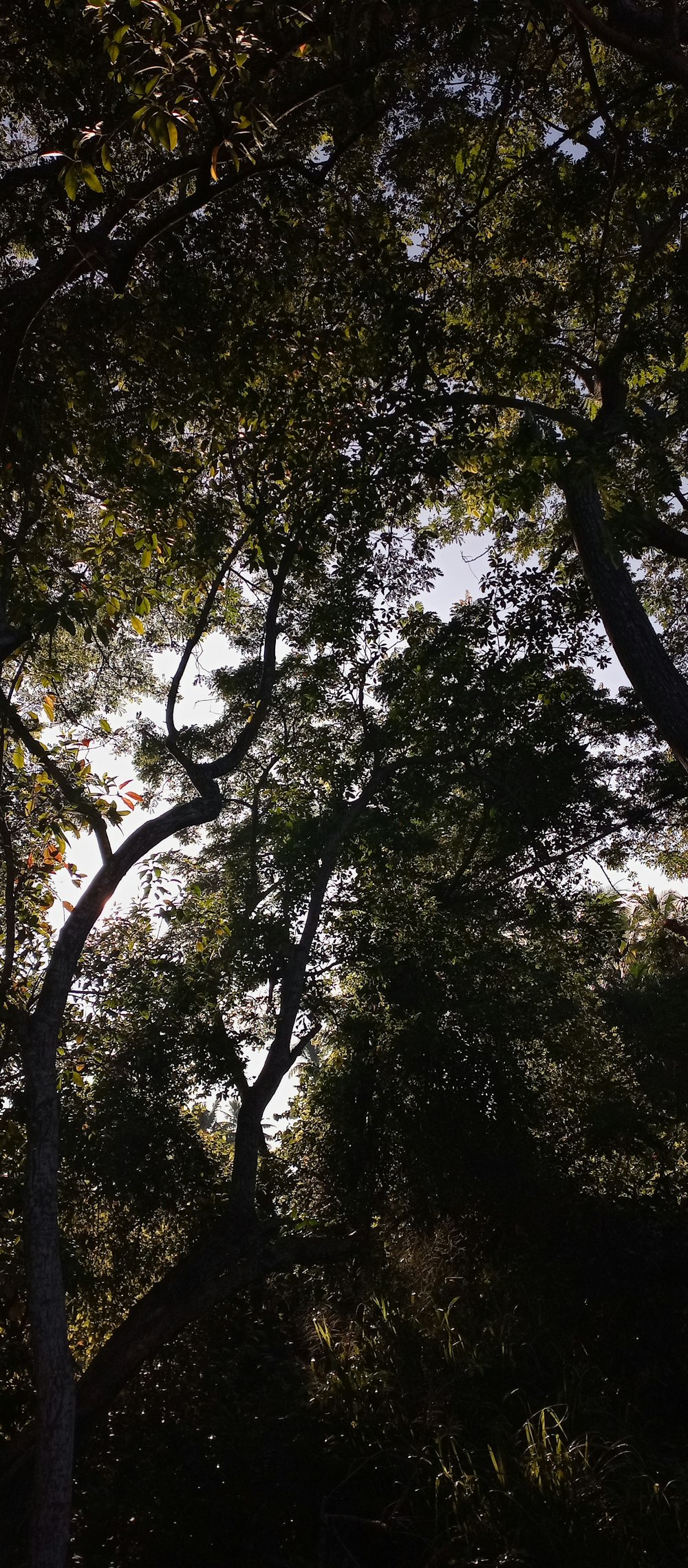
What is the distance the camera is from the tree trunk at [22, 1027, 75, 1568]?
527cm

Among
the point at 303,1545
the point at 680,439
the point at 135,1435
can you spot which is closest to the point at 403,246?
the point at 680,439

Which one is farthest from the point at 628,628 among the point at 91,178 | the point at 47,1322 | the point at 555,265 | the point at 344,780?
the point at 47,1322

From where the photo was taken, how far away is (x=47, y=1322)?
5.59 m

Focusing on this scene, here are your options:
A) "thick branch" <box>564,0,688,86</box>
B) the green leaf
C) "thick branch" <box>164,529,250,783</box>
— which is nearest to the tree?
"thick branch" <box>564,0,688,86</box>

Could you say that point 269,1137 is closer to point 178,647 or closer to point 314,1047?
point 314,1047

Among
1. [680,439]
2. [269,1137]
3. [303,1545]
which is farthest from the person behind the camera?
[269,1137]

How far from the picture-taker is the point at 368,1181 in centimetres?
1062

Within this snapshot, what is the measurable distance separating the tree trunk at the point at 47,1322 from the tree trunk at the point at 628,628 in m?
5.89

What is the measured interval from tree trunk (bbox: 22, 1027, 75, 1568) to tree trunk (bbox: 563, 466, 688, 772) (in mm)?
5890

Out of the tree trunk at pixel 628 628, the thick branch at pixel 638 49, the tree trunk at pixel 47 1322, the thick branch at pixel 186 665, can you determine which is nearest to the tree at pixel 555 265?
the tree trunk at pixel 628 628

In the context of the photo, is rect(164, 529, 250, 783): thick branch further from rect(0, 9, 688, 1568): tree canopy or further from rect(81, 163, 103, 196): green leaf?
rect(81, 163, 103, 196): green leaf

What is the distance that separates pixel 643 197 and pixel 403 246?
2205 mm

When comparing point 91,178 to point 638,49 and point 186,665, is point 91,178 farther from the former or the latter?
point 186,665

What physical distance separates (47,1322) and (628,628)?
24.4ft
